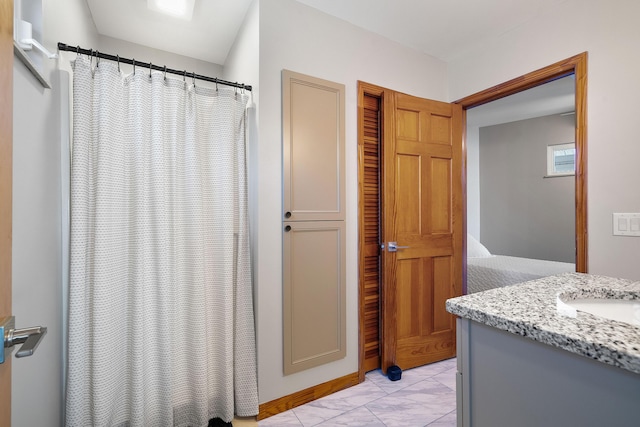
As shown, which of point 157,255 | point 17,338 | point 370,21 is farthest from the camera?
point 370,21

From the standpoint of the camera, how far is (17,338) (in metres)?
0.57

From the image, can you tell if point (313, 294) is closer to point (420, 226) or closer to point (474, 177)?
point (420, 226)

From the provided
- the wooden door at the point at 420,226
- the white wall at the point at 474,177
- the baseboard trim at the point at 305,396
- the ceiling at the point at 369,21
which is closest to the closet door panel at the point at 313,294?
the baseboard trim at the point at 305,396

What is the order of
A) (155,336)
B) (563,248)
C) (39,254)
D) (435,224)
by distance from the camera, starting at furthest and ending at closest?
(563,248), (435,224), (155,336), (39,254)

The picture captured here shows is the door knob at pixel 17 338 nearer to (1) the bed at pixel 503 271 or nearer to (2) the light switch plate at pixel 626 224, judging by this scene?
(2) the light switch plate at pixel 626 224

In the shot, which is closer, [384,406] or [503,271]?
[384,406]

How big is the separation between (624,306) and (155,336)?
1.98 metres

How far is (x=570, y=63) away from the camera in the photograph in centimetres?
181

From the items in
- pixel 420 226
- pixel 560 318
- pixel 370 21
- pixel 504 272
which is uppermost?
pixel 370 21

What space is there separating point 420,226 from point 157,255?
182 centimetres

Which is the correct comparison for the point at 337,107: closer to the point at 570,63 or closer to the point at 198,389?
the point at 570,63

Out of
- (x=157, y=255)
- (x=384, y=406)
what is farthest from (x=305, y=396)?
(x=157, y=255)

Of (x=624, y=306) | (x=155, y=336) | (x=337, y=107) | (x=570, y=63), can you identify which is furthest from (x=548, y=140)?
(x=155, y=336)

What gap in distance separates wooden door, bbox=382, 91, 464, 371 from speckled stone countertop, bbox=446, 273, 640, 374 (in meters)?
1.13
